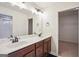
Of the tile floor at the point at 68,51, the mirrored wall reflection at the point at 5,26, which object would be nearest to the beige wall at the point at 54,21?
the tile floor at the point at 68,51

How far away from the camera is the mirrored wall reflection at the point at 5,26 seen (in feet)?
4.59

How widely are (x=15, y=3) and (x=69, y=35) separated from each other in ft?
13.5

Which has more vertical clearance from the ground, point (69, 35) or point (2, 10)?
point (2, 10)

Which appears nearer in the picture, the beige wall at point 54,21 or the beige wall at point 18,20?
the beige wall at point 18,20

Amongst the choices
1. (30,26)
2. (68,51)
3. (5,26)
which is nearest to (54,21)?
(30,26)

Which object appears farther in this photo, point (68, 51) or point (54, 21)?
point (68, 51)

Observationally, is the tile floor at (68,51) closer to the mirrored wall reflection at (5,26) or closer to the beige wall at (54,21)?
the beige wall at (54,21)

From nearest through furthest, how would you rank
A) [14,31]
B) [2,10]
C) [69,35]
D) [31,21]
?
[2,10] < [14,31] < [31,21] < [69,35]

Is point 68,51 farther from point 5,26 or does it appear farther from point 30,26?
point 5,26

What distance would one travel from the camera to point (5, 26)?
57.5 inches

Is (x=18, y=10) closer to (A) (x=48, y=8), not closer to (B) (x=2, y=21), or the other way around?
(B) (x=2, y=21)

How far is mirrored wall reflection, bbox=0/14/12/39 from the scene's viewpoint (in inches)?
55.1

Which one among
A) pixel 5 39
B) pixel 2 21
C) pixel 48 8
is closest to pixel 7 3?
pixel 2 21

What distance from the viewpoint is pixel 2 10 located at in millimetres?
1398
